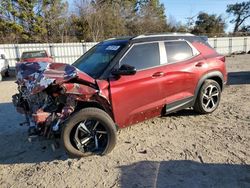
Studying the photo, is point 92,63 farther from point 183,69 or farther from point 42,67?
point 183,69

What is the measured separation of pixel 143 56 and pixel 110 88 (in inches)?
38.6

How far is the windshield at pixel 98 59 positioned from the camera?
174 inches

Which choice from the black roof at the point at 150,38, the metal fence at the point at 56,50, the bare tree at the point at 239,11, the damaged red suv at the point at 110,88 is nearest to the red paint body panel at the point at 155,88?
the damaged red suv at the point at 110,88

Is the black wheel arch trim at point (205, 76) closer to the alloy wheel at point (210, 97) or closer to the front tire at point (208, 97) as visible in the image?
the front tire at point (208, 97)

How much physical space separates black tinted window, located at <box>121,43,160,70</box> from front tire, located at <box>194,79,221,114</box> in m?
1.41

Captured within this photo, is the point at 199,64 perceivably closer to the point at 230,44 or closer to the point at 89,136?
the point at 89,136

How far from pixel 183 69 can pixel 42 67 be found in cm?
264

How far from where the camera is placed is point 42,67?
153 inches

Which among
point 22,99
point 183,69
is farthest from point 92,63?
point 183,69

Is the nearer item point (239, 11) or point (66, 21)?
point (66, 21)

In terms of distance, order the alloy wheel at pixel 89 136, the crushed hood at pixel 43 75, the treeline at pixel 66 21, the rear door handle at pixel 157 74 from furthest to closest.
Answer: the treeline at pixel 66 21
the rear door handle at pixel 157 74
the alloy wheel at pixel 89 136
the crushed hood at pixel 43 75

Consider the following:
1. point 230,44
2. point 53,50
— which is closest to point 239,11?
point 230,44

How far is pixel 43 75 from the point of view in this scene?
3.69 meters

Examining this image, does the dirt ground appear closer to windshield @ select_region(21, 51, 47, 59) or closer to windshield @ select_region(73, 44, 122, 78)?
windshield @ select_region(73, 44, 122, 78)
